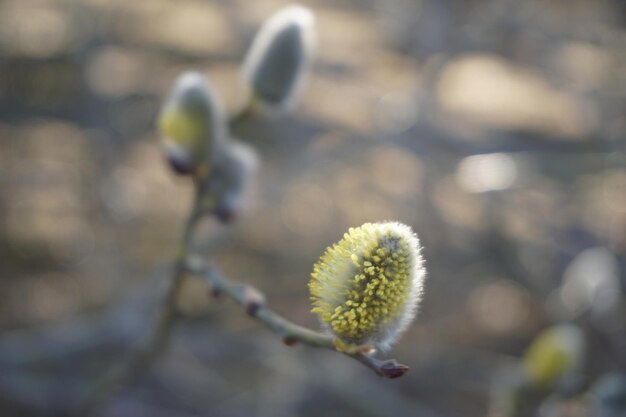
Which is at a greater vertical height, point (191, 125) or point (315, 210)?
point (315, 210)

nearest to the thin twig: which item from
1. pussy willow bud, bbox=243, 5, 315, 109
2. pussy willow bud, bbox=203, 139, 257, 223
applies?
pussy willow bud, bbox=203, 139, 257, 223

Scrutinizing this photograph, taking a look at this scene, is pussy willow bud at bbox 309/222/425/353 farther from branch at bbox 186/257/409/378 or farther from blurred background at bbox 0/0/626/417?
blurred background at bbox 0/0/626/417

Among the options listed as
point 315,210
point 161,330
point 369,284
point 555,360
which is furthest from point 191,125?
point 315,210

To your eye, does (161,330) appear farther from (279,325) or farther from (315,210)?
(315,210)

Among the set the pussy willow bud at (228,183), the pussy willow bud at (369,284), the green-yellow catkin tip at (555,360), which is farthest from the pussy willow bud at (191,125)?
the green-yellow catkin tip at (555,360)

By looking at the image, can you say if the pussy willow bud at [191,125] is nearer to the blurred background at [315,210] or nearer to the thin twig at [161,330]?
the thin twig at [161,330]
